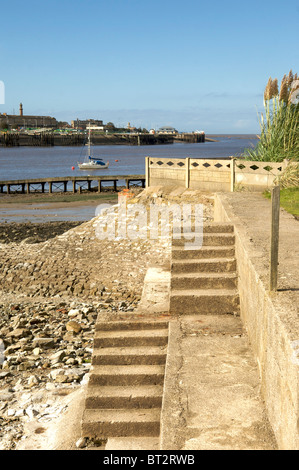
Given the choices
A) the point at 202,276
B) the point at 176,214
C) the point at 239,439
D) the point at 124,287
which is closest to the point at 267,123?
the point at 176,214

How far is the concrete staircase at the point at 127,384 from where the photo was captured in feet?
18.5

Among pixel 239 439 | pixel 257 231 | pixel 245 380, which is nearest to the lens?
pixel 239 439

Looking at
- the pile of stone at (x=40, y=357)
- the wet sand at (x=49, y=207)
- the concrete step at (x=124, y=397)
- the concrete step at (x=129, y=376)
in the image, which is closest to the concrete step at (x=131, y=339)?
the concrete step at (x=129, y=376)

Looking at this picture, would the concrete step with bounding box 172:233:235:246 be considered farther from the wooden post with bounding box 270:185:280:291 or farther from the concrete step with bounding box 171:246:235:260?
the wooden post with bounding box 270:185:280:291

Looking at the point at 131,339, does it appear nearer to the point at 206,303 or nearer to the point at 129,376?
the point at 129,376

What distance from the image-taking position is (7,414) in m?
7.15

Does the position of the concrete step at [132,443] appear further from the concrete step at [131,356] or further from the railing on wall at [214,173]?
the railing on wall at [214,173]

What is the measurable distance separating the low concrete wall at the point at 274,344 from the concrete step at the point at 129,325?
3.44 feet

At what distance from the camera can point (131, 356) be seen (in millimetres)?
6273

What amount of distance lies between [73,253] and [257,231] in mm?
10263

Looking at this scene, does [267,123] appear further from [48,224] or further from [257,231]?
[48,224]

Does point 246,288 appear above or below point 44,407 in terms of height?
above

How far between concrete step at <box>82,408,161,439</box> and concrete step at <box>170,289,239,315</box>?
5.02 feet

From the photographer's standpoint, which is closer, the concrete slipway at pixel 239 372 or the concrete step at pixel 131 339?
the concrete slipway at pixel 239 372
